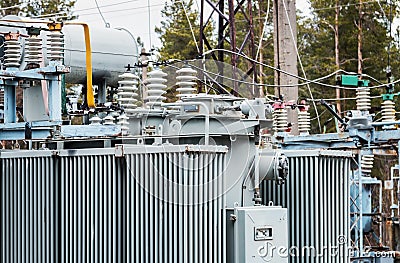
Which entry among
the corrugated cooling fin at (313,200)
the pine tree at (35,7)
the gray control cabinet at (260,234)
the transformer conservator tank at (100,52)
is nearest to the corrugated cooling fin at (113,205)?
the gray control cabinet at (260,234)

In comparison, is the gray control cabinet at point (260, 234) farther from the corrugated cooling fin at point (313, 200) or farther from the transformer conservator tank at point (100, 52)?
the transformer conservator tank at point (100, 52)

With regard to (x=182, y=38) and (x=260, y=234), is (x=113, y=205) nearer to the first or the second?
(x=260, y=234)

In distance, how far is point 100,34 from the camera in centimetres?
852

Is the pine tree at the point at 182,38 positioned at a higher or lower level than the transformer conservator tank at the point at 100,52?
higher

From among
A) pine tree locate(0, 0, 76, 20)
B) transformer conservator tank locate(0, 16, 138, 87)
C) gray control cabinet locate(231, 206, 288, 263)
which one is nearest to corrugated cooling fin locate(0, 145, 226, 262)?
gray control cabinet locate(231, 206, 288, 263)

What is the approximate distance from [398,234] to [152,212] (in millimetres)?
10391

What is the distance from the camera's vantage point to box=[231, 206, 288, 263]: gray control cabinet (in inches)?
240

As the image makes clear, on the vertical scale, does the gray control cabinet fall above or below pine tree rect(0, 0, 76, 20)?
below

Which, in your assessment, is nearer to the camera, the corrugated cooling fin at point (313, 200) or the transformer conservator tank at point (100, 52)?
the corrugated cooling fin at point (313, 200)

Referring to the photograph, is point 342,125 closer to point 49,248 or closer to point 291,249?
point 291,249

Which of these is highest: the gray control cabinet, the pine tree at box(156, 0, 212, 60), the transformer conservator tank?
the pine tree at box(156, 0, 212, 60)

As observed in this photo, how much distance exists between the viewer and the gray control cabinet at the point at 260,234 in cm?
609

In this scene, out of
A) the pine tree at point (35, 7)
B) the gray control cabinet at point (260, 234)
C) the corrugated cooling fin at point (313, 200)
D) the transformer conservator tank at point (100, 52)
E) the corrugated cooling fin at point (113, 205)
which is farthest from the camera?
the pine tree at point (35, 7)

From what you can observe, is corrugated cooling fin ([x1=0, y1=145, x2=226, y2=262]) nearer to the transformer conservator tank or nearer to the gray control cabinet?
the gray control cabinet
